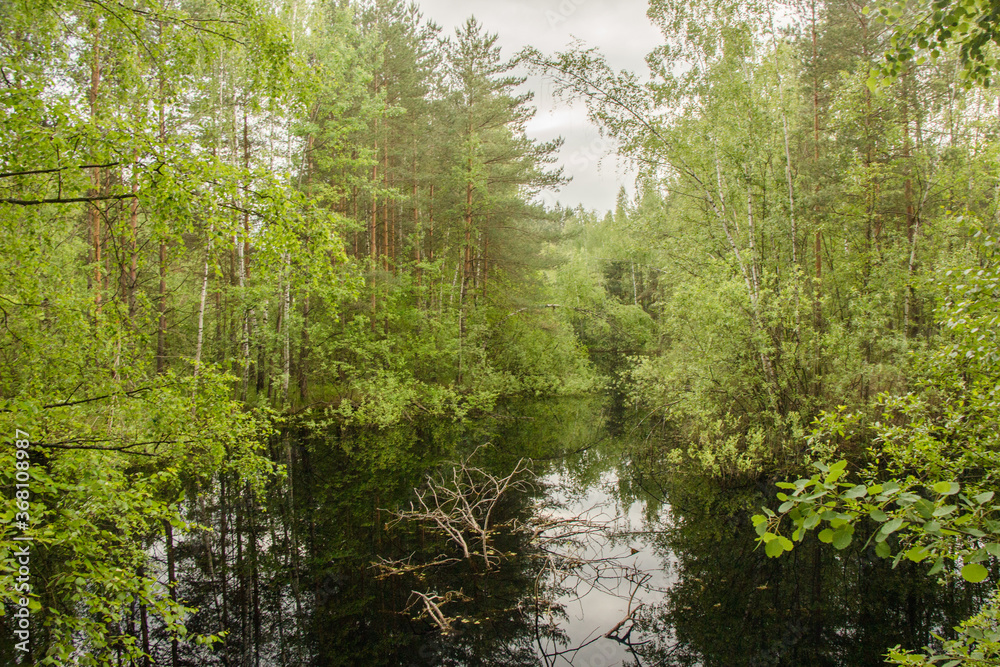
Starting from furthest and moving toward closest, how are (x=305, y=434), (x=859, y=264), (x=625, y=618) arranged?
(x=305, y=434) → (x=859, y=264) → (x=625, y=618)

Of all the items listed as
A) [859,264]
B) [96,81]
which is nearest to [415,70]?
[96,81]

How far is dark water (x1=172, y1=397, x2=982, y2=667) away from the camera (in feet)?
19.6

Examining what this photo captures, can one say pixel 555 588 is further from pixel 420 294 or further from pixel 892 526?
pixel 420 294

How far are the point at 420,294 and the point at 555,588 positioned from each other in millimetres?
14772

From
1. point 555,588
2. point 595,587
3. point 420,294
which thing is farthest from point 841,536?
point 420,294

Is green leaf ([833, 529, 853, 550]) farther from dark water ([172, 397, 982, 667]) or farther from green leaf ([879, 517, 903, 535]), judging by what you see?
dark water ([172, 397, 982, 667])

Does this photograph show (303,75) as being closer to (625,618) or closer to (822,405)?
(625,618)

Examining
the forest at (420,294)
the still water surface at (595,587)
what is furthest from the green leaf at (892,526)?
the still water surface at (595,587)

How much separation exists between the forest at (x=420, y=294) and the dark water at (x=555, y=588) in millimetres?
135

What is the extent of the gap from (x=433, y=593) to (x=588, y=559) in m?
2.61

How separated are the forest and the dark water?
135 mm

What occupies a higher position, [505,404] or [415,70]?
[415,70]

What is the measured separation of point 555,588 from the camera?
7305 millimetres

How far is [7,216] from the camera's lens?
3781 millimetres
